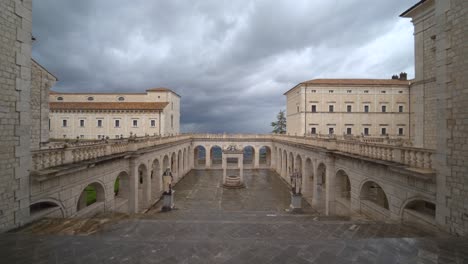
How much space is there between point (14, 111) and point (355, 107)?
4147 cm

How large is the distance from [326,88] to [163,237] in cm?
3751

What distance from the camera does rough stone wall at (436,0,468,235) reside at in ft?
18.4

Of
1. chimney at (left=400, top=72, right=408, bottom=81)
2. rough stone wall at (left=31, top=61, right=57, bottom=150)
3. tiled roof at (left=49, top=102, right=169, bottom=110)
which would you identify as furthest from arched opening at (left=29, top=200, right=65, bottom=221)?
chimney at (left=400, top=72, right=408, bottom=81)

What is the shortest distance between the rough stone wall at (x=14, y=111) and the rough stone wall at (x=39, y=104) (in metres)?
8.52

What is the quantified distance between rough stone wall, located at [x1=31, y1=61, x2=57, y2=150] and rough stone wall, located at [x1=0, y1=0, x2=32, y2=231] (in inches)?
335

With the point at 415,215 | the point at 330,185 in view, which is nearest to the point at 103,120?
the point at 330,185

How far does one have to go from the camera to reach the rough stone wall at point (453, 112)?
5609mm

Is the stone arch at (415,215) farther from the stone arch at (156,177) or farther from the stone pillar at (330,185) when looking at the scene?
the stone arch at (156,177)

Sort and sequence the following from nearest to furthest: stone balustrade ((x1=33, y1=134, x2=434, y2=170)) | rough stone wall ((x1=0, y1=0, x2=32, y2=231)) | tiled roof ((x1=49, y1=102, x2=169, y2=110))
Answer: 1. rough stone wall ((x1=0, y1=0, x2=32, y2=231))
2. stone balustrade ((x1=33, y1=134, x2=434, y2=170))
3. tiled roof ((x1=49, y1=102, x2=169, y2=110))

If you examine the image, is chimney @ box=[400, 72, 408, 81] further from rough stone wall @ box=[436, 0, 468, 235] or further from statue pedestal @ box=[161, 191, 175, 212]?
statue pedestal @ box=[161, 191, 175, 212]

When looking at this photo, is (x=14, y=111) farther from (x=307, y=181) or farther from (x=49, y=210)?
(x=307, y=181)

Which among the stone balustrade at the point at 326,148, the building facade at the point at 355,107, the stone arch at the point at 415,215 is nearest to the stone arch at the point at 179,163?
the stone balustrade at the point at 326,148

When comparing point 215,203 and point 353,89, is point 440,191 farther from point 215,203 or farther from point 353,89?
point 353,89

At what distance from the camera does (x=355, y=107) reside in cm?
3697
